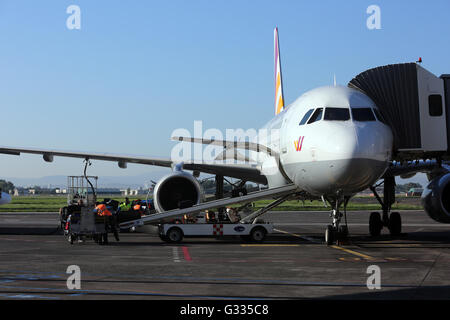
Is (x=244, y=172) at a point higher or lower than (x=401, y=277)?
higher

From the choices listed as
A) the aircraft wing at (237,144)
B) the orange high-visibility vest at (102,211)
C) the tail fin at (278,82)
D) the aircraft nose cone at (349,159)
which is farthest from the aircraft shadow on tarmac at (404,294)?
the tail fin at (278,82)

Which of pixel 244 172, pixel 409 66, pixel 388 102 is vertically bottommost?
pixel 244 172

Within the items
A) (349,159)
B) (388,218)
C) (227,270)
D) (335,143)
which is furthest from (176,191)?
(227,270)

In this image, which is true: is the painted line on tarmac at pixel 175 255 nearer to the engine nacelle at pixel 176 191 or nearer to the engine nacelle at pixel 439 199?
the engine nacelle at pixel 176 191

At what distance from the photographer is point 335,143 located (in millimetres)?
13266

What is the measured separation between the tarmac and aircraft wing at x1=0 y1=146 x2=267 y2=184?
3.14m

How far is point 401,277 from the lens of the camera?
985cm

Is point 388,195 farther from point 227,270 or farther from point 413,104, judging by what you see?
point 227,270

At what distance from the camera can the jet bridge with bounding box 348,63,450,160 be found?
16547mm

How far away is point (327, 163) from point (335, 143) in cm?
51

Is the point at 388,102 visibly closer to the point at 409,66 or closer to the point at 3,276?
the point at 409,66

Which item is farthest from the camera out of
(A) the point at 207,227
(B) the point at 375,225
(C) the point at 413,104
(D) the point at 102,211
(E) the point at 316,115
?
(B) the point at 375,225

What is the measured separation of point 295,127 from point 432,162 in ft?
29.6
